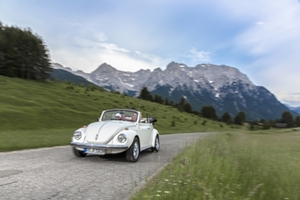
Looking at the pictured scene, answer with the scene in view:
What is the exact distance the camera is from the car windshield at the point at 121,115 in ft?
34.9

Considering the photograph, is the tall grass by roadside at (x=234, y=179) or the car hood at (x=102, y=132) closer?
the tall grass by roadside at (x=234, y=179)

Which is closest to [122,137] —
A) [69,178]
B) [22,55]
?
[69,178]

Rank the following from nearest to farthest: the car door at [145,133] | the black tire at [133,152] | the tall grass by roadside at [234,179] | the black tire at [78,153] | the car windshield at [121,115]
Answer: the tall grass by roadside at [234,179], the black tire at [133,152], the black tire at [78,153], the car door at [145,133], the car windshield at [121,115]

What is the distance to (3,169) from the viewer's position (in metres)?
6.89

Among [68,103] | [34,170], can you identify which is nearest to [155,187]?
[34,170]

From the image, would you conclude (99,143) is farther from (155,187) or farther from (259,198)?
(259,198)

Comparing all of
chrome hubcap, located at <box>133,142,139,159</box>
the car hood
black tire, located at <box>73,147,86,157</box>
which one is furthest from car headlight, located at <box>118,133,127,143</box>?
black tire, located at <box>73,147,86,157</box>

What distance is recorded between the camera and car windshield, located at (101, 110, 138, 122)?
10.6 m

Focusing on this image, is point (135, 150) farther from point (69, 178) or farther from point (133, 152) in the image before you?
point (69, 178)

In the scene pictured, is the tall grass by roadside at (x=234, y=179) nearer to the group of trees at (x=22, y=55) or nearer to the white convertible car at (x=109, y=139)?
the white convertible car at (x=109, y=139)

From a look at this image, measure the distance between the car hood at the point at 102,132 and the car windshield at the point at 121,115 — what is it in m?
1.43

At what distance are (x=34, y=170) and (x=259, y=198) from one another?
18.1ft

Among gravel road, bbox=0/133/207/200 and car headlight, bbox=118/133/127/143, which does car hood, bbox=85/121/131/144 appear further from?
gravel road, bbox=0/133/207/200

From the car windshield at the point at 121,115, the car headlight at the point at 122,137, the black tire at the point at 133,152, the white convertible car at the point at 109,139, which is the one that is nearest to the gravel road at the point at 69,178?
the black tire at the point at 133,152
